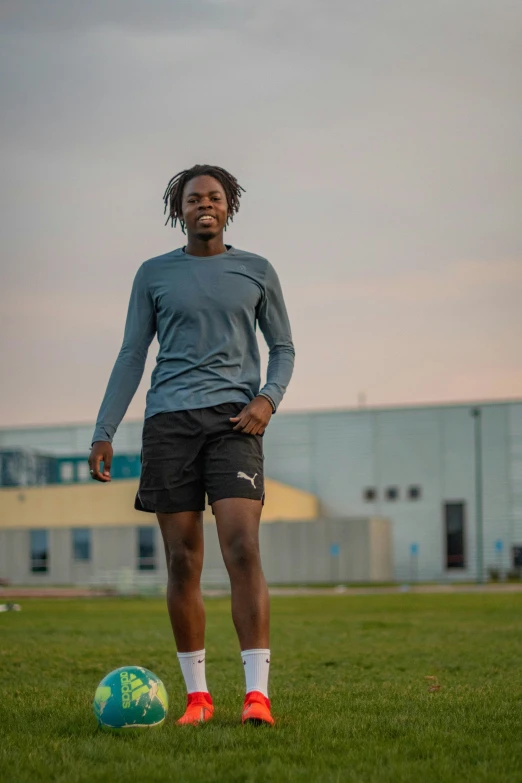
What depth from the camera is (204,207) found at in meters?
5.58

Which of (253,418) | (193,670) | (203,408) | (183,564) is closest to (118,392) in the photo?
(203,408)

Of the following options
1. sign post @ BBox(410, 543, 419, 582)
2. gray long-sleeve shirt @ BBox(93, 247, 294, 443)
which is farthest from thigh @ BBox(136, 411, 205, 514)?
sign post @ BBox(410, 543, 419, 582)

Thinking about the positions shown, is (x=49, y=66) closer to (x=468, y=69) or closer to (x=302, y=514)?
(x=468, y=69)

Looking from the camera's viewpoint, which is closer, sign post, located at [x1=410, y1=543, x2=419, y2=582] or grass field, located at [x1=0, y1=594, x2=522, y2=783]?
grass field, located at [x1=0, y1=594, x2=522, y2=783]

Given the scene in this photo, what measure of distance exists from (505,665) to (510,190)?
53.5ft

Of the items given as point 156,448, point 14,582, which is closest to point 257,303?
point 156,448

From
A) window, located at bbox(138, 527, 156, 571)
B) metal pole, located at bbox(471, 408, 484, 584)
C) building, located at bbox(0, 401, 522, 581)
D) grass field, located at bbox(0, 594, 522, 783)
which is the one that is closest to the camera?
grass field, located at bbox(0, 594, 522, 783)

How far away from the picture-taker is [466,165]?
23250mm

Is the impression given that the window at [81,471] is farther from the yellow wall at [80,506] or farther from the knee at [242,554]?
the knee at [242,554]

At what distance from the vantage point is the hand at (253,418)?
5.33m

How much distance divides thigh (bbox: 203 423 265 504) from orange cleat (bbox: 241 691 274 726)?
2.75 ft

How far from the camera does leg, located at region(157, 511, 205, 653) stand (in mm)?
5387

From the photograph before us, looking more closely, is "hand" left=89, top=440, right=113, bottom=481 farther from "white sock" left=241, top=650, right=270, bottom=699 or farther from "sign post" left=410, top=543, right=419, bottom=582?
"sign post" left=410, top=543, right=419, bottom=582

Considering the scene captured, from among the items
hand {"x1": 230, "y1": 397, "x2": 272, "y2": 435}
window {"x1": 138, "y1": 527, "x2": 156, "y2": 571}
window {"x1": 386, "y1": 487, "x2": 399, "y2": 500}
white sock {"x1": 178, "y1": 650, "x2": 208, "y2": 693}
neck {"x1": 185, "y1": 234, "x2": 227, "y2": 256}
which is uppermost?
neck {"x1": 185, "y1": 234, "x2": 227, "y2": 256}
